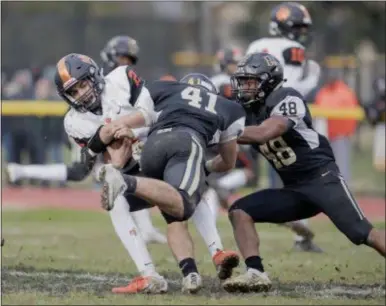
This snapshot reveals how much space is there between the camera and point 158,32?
22.0m

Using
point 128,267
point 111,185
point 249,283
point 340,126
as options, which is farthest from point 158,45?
point 111,185

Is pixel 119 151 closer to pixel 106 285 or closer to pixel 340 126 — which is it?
pixel 106 285

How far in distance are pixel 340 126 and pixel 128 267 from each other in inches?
274

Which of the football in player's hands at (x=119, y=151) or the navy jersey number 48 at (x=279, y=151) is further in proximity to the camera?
the navy jersey number 48 at (x=279, y=151)

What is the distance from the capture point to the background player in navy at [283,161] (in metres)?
7.13

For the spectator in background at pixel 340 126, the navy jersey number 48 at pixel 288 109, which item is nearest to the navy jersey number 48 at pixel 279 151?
the navy jersey number 48 at pixel 288 109

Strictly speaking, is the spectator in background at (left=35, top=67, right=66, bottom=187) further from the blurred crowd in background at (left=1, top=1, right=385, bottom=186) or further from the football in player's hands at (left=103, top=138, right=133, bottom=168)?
the football in player's hands at (left=103, top=138, right=133, bottom=168)

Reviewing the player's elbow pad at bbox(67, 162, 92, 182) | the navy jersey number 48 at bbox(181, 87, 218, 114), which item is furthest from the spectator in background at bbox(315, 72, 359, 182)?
the navy jersey number 48 at bbox(181, 87, 218, 114)

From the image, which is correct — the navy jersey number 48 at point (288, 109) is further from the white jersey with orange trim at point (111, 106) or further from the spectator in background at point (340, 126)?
the spectator in background at point (340, 126)

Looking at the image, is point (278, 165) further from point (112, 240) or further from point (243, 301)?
point (112, 240)

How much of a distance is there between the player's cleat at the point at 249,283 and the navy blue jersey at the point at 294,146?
76 centimetres

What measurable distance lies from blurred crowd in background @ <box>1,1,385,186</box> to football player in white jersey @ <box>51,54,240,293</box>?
6.93 metres

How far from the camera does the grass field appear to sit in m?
6.55

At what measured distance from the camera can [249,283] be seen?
681 centimetres
